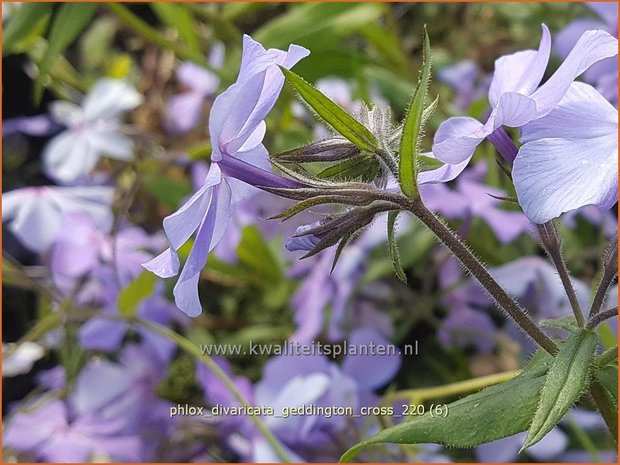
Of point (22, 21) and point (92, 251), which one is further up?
point (22, 21)

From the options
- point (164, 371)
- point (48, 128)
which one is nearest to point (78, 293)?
point (164, 371)

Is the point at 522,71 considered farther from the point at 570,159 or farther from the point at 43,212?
the point at 43,212

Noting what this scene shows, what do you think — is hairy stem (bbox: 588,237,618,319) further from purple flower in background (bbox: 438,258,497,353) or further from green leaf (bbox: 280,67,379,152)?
purple flower in background (bbox: 438,258,497,353)

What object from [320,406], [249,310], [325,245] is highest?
[325,245]

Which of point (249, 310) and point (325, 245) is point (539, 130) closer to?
point (325, 245)

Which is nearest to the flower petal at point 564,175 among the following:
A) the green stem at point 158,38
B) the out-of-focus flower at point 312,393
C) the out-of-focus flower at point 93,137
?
the out-of-focus flower at point 312,393

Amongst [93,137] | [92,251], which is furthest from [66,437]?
[93,137]
